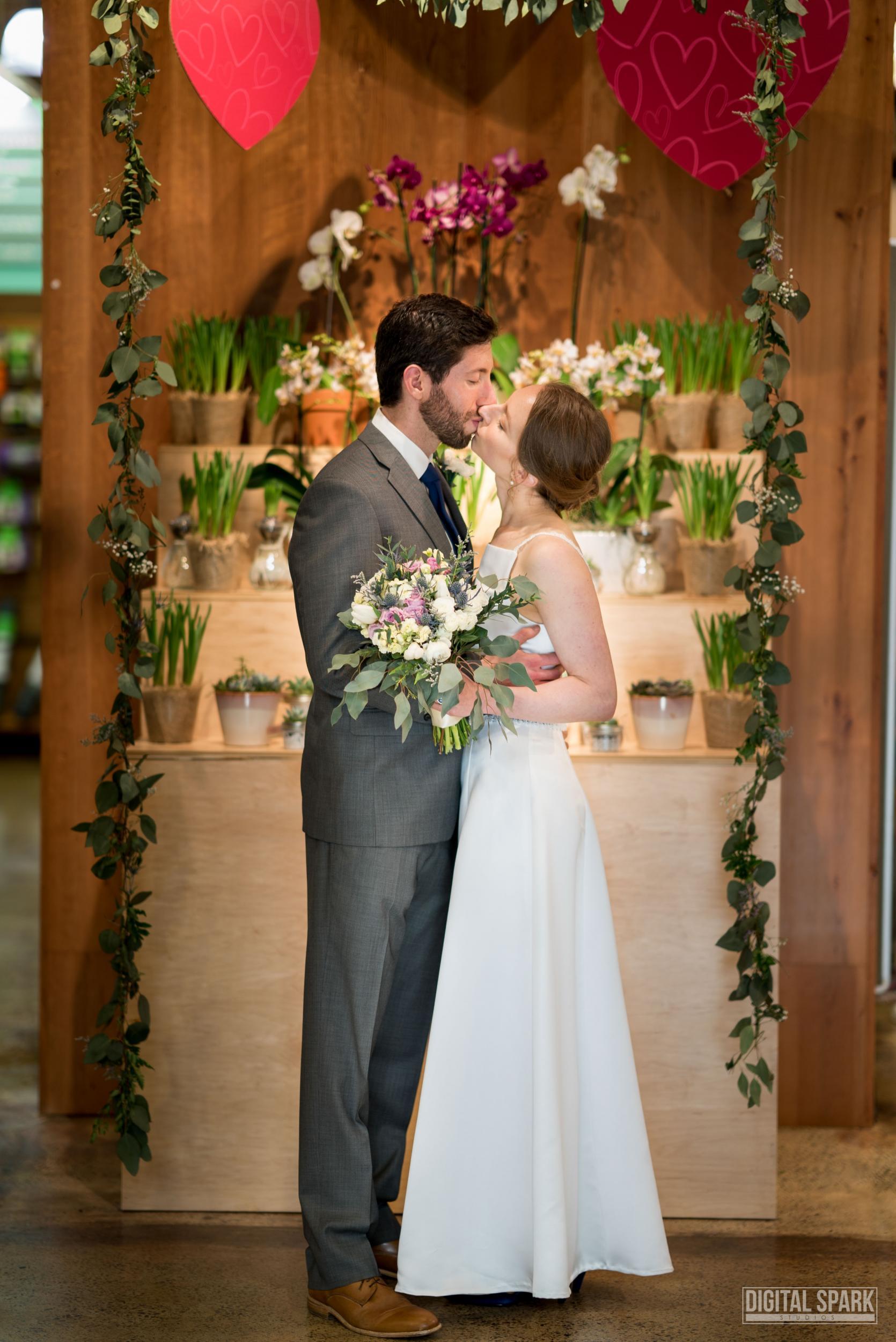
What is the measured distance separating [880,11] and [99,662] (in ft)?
8.34

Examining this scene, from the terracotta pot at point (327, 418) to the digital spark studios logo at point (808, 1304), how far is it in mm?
2102

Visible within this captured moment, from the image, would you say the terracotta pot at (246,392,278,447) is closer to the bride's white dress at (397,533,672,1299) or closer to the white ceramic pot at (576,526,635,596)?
the white ceramic pot at (576,526,635,596)

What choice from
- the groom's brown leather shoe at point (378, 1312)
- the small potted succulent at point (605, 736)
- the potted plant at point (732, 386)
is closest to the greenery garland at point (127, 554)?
the groom's brown leather shoe at point (378, 1312)

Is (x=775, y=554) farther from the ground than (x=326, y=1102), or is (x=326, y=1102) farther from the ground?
(x=775, y=554)

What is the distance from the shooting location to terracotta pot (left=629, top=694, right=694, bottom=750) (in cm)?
306

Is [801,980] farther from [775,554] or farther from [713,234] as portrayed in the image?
[713,234]

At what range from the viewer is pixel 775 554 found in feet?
8.45

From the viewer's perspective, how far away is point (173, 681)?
3.03 metres

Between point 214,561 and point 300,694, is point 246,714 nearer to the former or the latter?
point 300,694

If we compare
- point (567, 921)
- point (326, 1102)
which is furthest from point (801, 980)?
point (326, 1102)

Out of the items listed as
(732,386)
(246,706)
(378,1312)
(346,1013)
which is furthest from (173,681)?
(732,386)

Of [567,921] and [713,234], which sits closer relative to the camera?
[567,921]

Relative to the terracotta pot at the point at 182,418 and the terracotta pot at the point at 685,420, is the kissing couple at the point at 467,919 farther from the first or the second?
the terracotta pot at the point at 182,418

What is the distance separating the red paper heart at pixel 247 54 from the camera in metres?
2.57
